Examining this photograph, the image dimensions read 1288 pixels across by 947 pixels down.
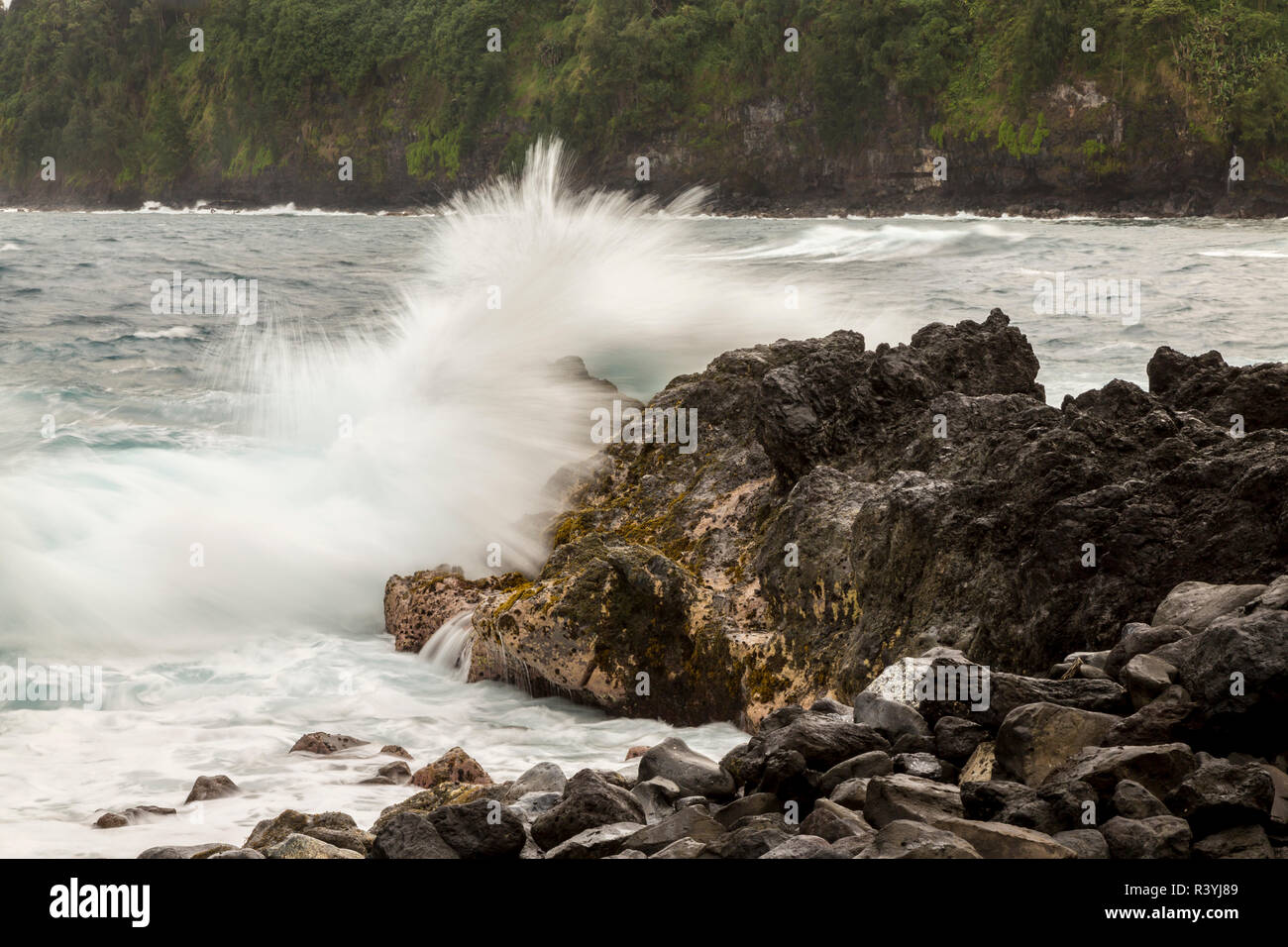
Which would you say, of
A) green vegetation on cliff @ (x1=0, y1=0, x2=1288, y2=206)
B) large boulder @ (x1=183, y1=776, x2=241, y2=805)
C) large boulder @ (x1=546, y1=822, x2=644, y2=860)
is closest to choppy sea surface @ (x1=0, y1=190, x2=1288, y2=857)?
large boulder @ (x1=183, y1=776, x2=241, y2=805)

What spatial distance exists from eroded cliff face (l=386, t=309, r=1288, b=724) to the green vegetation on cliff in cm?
4652

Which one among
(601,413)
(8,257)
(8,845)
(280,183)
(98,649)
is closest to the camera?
(8,845)

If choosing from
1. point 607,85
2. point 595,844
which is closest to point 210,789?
point 595,844

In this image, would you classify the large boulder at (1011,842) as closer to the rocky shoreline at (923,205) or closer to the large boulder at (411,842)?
the large boulder at (411,842)

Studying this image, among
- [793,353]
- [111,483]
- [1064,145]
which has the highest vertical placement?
[1064,145]

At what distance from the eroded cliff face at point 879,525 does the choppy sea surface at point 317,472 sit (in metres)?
0.43

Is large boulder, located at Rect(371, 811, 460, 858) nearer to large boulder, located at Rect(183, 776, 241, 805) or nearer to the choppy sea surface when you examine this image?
the choppy sea surface

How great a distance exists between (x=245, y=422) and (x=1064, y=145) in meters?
47.8

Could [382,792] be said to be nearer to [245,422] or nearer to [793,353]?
[793,353]

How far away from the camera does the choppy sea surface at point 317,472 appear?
5770mm

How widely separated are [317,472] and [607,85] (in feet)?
200

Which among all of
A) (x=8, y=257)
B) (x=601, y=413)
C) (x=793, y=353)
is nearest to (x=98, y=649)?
(x=601, y=413)

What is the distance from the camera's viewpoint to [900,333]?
12.4m

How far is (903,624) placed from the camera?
5.19 metres
